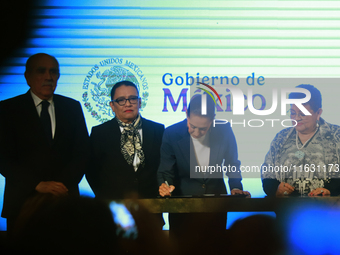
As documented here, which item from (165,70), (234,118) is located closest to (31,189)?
(165,70)

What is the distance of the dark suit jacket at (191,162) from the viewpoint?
278 centimetres

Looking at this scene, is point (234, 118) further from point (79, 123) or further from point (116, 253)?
point (116, 253)

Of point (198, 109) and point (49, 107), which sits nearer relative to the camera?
point (198, 109)

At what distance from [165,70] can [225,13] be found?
0.80 m

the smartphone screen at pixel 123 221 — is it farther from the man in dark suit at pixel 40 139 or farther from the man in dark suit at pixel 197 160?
the man in dark suit at pixel 40 139

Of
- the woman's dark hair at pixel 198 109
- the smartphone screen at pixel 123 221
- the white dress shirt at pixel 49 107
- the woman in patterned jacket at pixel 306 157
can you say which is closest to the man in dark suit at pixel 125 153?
the white dress shirt at pixel 49 107

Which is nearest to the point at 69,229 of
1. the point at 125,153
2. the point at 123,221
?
the point at 123,221

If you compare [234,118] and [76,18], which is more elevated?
[76,18]

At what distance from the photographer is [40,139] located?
9.39 feet

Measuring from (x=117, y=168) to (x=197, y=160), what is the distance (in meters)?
0.64

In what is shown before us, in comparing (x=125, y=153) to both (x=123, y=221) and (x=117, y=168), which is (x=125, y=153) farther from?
(x=123, y=221)

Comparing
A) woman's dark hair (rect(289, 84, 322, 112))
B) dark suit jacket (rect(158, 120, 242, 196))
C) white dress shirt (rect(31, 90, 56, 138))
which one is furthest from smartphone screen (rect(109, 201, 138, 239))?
white dress shirt (rect(31, 90, 56, 138))

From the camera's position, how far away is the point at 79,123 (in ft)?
9.84

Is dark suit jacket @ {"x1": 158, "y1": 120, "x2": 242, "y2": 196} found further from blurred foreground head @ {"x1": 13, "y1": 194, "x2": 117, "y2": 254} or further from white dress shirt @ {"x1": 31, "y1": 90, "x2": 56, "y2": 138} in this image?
blurred foreground head @ {"x1": 13, "y1": 194, "x2": 117, "y2": 254}
